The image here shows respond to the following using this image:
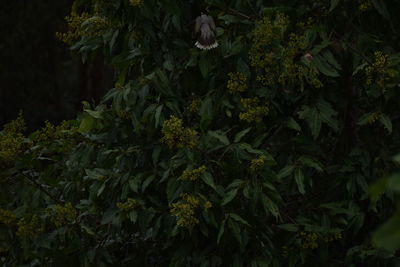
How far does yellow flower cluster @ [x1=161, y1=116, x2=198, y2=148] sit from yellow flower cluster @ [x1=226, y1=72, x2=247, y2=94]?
10.9 inches

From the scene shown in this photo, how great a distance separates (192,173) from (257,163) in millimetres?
260

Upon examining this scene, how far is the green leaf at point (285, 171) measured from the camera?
2.80 metres

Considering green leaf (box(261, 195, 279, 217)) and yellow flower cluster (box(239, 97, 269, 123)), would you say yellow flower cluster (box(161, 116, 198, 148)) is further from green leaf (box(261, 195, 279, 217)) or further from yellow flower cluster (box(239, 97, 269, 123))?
green leaf (box(261, 195, 279, 217))

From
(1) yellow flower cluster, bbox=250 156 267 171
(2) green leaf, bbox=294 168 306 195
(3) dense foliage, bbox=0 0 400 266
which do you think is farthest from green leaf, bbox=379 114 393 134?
(1) yellow flower cluster, bbox=250 156 267 171

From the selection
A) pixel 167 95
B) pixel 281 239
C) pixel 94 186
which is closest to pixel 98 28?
pixel 167 95

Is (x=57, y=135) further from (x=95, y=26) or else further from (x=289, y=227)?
(x=289, y=227)

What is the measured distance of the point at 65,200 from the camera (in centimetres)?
331

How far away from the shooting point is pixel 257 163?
8.60ft

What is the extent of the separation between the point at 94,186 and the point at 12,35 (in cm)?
922

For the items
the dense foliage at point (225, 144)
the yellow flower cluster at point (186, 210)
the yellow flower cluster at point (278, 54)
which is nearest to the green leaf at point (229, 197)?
the dense foliage at point (225, 144)

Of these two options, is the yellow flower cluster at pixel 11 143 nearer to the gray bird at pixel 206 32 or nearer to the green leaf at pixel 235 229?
the gray bird at pixel 206 32

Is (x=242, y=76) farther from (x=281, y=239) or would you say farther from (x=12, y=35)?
(x=12, y=35)

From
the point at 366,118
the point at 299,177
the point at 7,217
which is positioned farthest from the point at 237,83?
the point at 7,217

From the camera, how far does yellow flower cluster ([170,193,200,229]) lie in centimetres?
253
